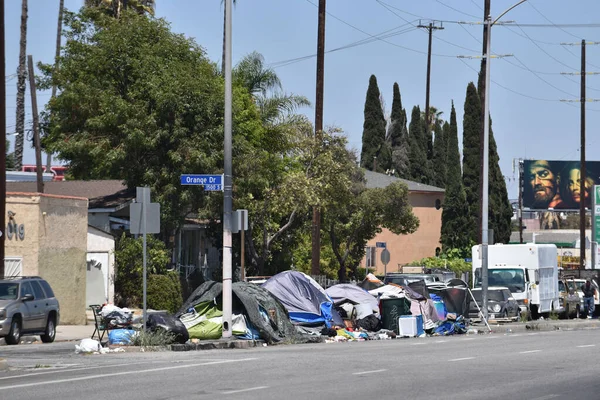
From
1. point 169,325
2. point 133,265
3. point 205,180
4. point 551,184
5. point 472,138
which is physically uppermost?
point 472,138

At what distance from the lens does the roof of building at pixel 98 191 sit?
1673 inches

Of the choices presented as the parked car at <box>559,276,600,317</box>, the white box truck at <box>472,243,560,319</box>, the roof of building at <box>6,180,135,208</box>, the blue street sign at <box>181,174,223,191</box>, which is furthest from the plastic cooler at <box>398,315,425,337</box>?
the parked car at <box>559,276,600,317</box>

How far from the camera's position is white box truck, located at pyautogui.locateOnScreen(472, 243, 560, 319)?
4256cm

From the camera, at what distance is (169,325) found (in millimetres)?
24594

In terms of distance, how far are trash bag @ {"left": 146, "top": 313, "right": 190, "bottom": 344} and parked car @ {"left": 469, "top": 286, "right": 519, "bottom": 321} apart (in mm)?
15709

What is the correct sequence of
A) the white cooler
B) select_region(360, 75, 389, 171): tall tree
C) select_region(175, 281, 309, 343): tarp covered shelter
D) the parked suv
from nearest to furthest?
the parked suv, select_region(175, 281, 309, 343): tarp covered shelter, the white cooler, select_region(360, 75, 389, 171): tall tree

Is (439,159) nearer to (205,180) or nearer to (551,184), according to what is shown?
(551,184)

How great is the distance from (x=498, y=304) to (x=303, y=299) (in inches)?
431

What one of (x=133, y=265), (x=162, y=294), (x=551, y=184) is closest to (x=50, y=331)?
(x=162, y=294)

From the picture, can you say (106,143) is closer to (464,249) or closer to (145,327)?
(145,327)

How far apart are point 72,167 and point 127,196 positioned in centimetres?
646

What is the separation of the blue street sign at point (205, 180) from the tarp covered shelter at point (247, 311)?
2.96 m

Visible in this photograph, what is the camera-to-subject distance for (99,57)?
43312 millimetres

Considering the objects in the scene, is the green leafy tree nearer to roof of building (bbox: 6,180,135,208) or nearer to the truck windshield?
roof of building (bbox: 6,180,135,208)
